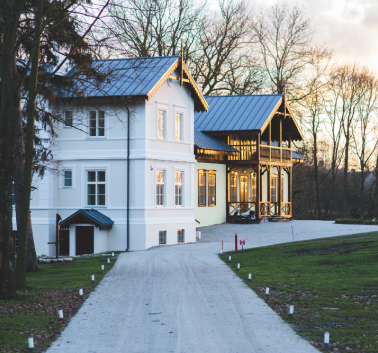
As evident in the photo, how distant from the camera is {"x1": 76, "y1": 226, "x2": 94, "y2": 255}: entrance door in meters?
27.7

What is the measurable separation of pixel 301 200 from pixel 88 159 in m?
37.9

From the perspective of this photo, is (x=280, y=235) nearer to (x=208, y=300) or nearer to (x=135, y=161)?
(x=135, y=161)

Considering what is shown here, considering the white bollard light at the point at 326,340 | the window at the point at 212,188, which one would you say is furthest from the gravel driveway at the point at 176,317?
the window at the point at 212,188

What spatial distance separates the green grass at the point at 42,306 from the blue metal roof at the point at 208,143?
17.3 meters

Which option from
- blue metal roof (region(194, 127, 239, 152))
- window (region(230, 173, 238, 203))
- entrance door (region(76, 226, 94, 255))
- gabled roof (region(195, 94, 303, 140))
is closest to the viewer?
entrance door (region(76, 226, 94, 255))

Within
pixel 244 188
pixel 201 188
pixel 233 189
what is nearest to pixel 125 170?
pixel 201 188

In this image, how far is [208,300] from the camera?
41.2ft

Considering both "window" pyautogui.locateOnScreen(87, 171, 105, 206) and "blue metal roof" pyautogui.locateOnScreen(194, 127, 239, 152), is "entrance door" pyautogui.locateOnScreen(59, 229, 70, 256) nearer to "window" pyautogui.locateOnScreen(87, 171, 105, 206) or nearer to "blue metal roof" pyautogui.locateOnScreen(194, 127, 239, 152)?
"window" pyautogui.locateOnScreen(87, 171, 105, 206)

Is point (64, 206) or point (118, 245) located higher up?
point (64, 206)

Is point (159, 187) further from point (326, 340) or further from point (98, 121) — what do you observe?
point (326, 340)

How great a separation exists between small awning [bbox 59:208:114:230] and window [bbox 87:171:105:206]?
60cm

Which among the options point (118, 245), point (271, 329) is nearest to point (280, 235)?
point (118, 245)

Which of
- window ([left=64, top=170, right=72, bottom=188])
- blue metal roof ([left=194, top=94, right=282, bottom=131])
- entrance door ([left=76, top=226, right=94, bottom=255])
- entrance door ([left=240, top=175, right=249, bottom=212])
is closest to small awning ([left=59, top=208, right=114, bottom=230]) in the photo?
entrance door ([left=76, top=226, right=94, bottom=255])

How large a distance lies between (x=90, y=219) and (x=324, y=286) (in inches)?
588
